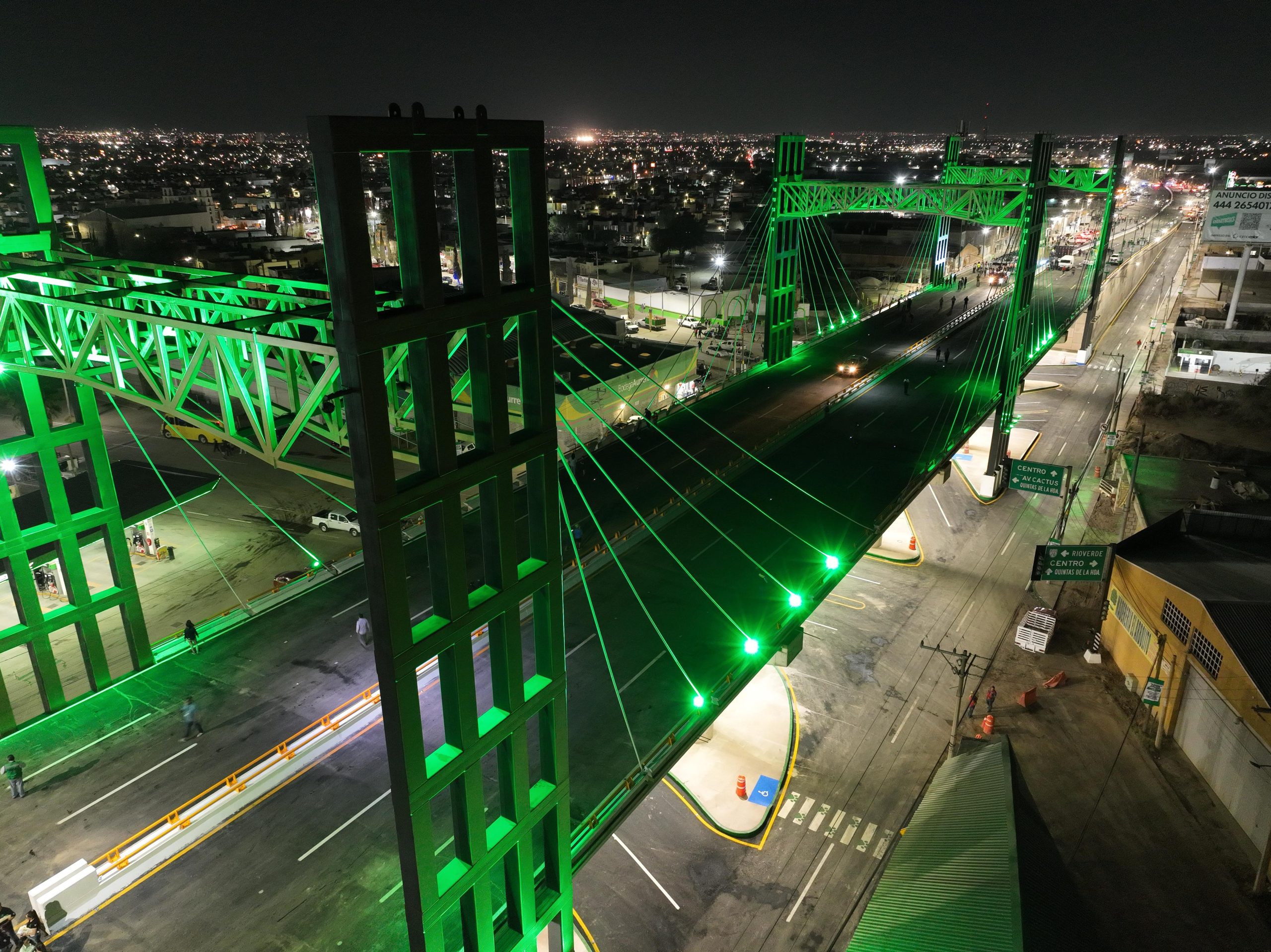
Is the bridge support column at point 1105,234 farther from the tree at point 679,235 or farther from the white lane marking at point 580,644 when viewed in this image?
the tree at point 679,235

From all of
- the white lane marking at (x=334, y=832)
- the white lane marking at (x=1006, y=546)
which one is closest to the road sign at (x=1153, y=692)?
the white lane marking at (x=1006, y=546)

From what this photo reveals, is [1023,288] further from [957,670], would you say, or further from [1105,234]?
[1105,234]

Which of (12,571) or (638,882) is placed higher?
(12,571)

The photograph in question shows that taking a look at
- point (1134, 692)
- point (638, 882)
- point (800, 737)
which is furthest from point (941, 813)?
point (1134, 692)

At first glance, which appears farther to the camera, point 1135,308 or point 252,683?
point 1135,308

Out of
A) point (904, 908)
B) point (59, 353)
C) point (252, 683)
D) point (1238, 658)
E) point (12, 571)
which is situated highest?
point (59, 353)

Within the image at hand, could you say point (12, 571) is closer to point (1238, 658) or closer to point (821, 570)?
point (821, 570)

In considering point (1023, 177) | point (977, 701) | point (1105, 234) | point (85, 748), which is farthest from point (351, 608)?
point (1105, 234)

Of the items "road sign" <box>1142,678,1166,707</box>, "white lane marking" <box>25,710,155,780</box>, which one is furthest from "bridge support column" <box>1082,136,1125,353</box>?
"white lane marking" <box>25,710,155,780</box>
